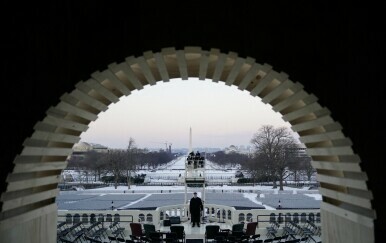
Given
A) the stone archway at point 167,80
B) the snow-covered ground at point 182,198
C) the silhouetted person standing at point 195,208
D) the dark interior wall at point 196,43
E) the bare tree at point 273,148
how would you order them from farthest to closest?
1. the bare tree at point 273,148
2. the snow-covered ground at point 182,198
3. the silhouetted person standing at point 195,208
4. the stone archway at point 167,80
5. the dark interior wall at point 196,43

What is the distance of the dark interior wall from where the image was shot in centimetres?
562

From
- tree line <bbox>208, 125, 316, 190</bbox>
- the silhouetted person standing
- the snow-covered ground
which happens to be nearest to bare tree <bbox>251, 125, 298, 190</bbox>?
tree line <bbox>208, 125, 316, 190</bbox>

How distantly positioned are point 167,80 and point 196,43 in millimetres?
1790

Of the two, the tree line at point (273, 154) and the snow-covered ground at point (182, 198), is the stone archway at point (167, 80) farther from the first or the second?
the tree line at point (273, 154)

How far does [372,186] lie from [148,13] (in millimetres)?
3860

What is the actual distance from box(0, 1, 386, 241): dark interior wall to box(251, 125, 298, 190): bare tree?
149ft

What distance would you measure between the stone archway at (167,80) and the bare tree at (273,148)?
144 feet

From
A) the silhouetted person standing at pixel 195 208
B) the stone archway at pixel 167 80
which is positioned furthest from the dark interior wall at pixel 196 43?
the silhouetted person standing at pixel 195 208

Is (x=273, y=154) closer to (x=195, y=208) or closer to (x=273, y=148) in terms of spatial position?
(x=273, y=148)

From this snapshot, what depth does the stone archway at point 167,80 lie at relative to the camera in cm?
583

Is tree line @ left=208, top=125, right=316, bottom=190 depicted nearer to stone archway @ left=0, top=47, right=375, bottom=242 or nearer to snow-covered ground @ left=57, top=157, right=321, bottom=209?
snow-covered ground @ left=57, top=157, right=321, bottom=209

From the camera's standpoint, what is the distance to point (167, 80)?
7.44m

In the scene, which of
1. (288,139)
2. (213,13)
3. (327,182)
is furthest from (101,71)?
(288,139)

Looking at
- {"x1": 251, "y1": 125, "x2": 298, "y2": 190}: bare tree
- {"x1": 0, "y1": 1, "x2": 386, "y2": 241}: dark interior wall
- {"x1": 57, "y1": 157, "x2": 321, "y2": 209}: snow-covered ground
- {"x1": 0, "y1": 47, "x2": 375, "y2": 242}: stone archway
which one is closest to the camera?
{"x1": 0, "y1": 1, "x2": 386, "y2": 241}: dark interior wall
